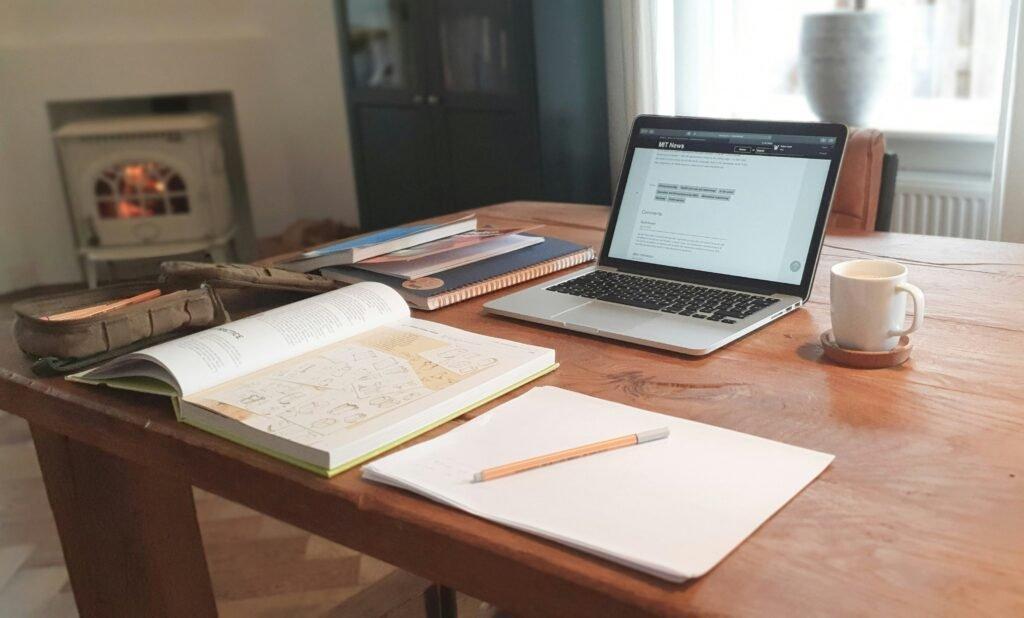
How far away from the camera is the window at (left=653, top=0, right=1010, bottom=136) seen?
2826mm

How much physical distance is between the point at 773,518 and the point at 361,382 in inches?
16.8

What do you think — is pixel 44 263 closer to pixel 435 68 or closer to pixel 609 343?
pixel 435 68

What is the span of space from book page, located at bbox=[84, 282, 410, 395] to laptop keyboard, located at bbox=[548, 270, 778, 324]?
24cm

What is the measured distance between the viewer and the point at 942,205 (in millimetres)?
2680

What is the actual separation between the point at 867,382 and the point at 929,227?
1976 millimetres

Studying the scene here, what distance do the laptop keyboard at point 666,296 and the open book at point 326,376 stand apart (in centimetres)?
20

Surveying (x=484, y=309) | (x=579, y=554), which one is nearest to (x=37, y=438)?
(x=484, y=309)

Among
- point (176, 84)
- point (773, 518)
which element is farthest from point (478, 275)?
point (176, 84)

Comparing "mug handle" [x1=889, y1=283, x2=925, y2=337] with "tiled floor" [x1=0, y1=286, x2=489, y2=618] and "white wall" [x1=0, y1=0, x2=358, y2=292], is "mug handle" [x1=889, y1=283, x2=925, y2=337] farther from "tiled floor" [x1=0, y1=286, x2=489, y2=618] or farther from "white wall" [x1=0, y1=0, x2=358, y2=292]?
"white wall" [x1=0, y1=0, x2=358, y2=292]

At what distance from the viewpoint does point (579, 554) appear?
0.67 m

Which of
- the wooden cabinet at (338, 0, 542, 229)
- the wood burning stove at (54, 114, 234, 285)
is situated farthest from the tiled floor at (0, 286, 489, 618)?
the wood burning stove at (54, 114, 234, 285)

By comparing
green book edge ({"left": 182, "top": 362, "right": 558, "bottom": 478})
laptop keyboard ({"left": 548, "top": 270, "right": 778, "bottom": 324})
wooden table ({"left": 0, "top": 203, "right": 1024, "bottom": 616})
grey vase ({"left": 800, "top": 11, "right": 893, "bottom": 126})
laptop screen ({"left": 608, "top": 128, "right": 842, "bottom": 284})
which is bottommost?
wooden table ({"left": 0, "top": 203, "right": 1024, "bottom": 616})

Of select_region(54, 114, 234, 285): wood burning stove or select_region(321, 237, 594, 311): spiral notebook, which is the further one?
select_region(54, 114, 234, 285): wood burning stove

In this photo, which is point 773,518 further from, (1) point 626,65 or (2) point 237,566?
(1) point 626,65
